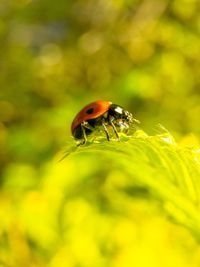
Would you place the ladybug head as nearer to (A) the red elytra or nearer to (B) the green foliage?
(A) the red elytra

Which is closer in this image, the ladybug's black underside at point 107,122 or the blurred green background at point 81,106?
the ladybug's black underside at point 107,122

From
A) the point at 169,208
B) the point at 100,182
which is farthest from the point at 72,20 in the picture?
the point at 169,208

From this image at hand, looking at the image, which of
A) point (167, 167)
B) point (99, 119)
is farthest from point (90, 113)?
point (167, 167)

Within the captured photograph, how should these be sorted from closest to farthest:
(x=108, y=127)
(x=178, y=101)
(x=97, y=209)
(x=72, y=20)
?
(x=108, y=127) < (x=97, y=209) < (x=178, y=101) < (x=72, y=20)

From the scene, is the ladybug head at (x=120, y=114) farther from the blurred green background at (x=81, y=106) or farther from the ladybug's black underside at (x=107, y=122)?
the blurred green background at (x=81, y=106)

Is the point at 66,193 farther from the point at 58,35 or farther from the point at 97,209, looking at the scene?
the point at 58,35

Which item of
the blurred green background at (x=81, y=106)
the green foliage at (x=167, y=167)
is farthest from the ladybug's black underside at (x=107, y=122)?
the green foliage at (x=167, y=167)
